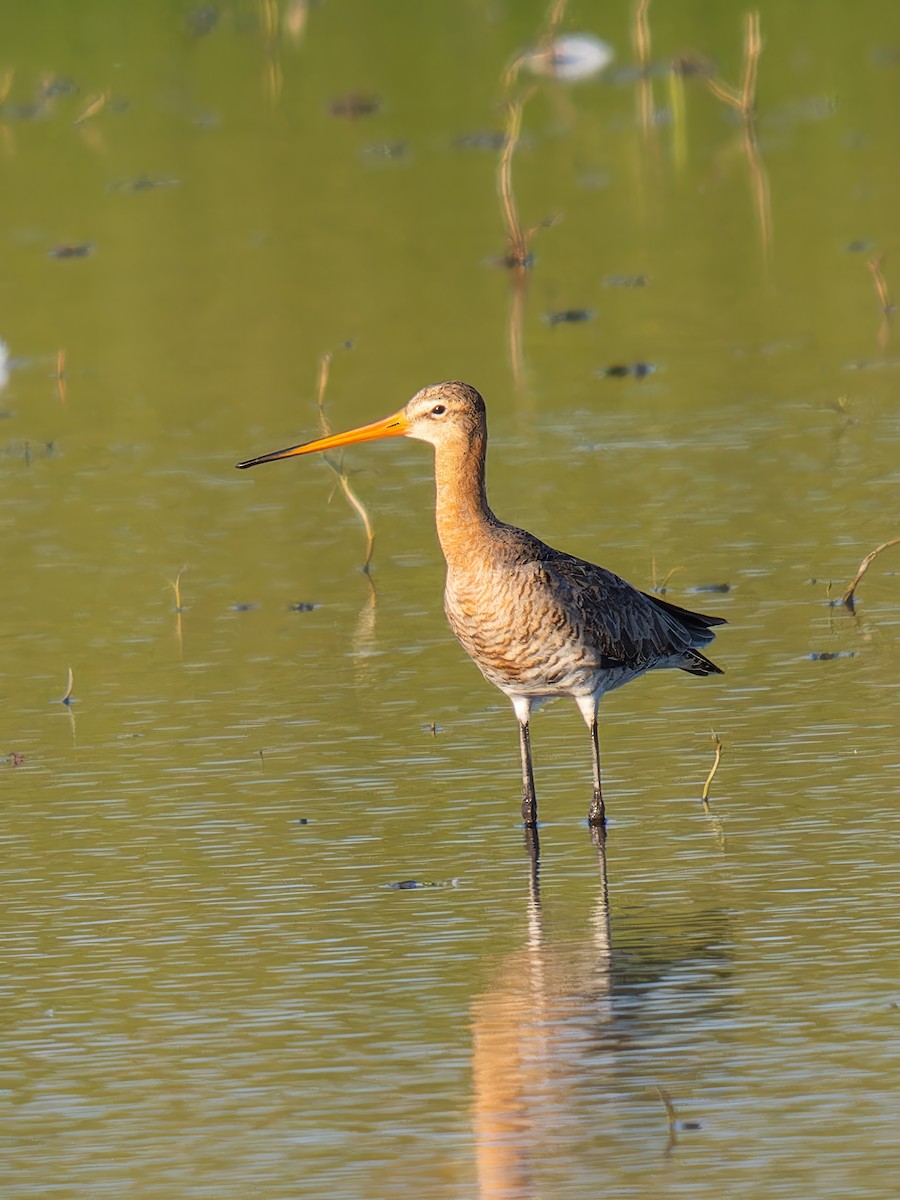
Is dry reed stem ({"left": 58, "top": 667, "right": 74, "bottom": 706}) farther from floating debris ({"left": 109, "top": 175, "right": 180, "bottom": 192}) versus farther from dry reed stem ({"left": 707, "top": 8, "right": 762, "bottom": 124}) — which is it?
floating debris ({"left": 109, "top": 175, "right": 180, "bottom": 192})

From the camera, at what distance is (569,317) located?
17719 millimetres

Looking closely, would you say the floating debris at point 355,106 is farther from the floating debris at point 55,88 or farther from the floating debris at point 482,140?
the floating debris at point 55,88

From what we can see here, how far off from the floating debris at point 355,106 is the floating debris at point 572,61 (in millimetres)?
1733

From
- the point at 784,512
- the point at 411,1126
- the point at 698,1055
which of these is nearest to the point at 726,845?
the point at 698,1055

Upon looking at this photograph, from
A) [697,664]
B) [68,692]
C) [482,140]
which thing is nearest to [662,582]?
[697,664]

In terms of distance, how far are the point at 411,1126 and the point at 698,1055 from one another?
0.77 meters

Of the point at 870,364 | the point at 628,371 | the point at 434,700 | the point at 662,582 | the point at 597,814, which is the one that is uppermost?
the point at 628,371

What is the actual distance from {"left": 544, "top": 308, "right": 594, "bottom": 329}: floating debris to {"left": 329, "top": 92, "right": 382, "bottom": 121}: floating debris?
34.1 ft

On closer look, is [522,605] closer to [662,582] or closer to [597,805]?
[597,805]

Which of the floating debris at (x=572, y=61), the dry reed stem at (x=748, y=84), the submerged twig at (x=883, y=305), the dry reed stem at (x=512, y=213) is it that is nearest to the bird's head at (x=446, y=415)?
A: the submerged twig at (x=883, y=305)

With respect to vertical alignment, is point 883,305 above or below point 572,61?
below

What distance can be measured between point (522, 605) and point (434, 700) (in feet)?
5.01

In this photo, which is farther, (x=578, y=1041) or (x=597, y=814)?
(x=597, y=814)

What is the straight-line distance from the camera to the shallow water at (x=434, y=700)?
256 inches
